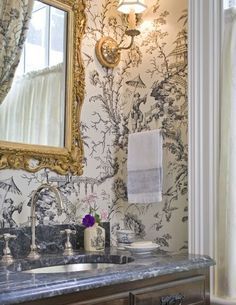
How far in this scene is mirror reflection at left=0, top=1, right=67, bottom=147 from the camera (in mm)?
1806

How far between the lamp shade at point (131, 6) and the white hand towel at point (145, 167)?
0.59 meters

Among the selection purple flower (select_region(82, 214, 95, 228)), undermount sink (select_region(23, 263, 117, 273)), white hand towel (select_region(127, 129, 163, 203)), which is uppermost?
white hand towel (select_region(127, 129, 163, 203))

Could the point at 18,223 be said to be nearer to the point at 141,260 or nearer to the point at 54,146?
the point at 54,146

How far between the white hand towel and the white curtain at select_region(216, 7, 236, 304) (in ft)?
1.11

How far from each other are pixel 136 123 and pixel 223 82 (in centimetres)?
55

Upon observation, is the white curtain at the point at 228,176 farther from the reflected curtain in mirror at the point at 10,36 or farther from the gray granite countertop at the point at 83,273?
the reflected curtain in mirror at the point at 10,36

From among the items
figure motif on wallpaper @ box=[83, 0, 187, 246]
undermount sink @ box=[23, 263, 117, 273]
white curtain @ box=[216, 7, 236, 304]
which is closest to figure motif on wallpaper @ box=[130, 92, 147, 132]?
figure motif on wallpaper @ box=[83, 0, 187, 246]

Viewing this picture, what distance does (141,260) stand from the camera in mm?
1595

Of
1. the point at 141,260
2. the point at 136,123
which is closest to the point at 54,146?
the point at 136,123

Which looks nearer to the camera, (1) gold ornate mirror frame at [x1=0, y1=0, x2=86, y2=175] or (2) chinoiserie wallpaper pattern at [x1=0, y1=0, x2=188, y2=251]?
(1) gold ornate mirror frame at [x1=0, y1=0, x2=86, y2=175]

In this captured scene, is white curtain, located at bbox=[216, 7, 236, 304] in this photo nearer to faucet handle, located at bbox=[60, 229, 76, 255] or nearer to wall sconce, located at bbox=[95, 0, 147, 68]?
wall sconce, located at bbox=[95, 0, 147, 68]

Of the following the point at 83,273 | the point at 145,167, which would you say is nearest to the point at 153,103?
the point at 145,167

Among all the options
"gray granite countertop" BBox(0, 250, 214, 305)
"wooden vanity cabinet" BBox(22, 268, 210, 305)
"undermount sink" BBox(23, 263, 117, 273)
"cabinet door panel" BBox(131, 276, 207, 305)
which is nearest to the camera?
"gray granite countertop" BBox(0, 250, 214, 305)

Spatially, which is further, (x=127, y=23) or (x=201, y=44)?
(x=127, y=23)
